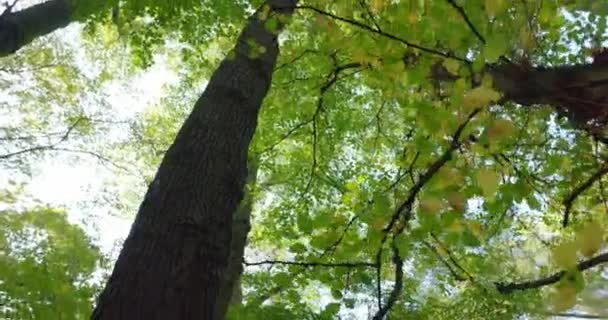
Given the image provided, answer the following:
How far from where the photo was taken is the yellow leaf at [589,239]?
4.23 feet

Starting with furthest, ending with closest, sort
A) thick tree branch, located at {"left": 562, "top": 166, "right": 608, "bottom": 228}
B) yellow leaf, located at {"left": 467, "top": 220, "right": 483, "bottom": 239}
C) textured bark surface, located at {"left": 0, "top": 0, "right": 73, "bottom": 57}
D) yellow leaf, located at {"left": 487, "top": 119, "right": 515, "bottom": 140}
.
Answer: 1. textured bark surface, located at {"left": 0, "top": 0, "right": 73, "bottom": 57}
2. thick tree branch, located at {"left": 562, "top": 166, "right": 608, "bottom": 228}
3. yellow leaf, located at {"left": 467, "top": 220, "right": 483, "bottom": 239}
4. yellow leaf, located at {"left": 487, "top": 119, "right": 515, "bottom": 140}

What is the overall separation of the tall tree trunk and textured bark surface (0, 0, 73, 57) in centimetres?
392

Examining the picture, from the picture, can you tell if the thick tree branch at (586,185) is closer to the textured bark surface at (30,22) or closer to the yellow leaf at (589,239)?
the yellow leaf at (589,239)

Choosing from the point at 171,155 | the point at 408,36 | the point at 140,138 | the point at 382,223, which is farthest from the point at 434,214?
the point at 140,138

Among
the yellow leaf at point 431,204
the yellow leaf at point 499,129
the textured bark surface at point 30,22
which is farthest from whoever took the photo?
the textured bark surface at point 30,22

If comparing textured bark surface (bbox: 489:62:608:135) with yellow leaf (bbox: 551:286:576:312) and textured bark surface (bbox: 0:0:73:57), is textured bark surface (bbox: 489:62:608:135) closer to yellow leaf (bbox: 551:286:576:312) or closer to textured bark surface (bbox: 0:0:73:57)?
yellow leaf (bbox: 551:286:576:312)

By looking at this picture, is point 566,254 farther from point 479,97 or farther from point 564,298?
point 479,97

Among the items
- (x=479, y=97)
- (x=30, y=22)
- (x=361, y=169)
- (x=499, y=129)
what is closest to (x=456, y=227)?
(x=499, y=129)

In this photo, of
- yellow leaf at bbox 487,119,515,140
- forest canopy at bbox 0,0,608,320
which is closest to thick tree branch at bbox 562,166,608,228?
forest canopy at bbox 0,0,608,320

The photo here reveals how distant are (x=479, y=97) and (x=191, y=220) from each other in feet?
4.73

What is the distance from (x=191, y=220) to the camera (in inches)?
102

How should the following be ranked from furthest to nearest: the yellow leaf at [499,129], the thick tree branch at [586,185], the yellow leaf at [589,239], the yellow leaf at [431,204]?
the thick tree branch at [586,185], the yellow leaf at [431,204], the yellow leaf at [499,129], the yellow leaf at [589,239]

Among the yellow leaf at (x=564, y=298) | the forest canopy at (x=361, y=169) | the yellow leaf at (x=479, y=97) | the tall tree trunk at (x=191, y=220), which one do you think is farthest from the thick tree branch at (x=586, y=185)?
the tall tree trunk at (x=191, y=220)

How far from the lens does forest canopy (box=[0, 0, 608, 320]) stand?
216cm
